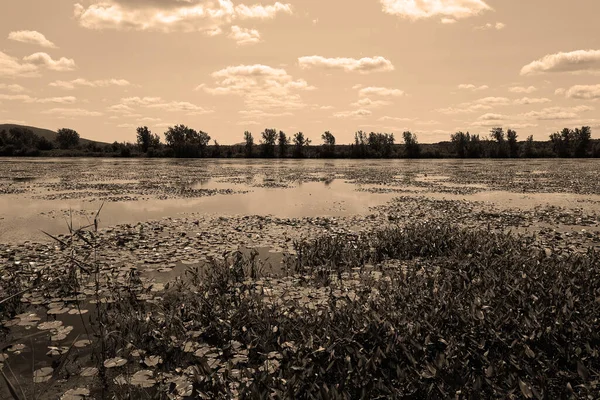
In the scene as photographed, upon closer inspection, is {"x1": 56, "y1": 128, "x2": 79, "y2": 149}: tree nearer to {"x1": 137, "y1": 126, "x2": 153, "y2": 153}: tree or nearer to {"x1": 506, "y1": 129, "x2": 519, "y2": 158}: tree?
{"x1": 137, "y1": 126, "x2": 153, "y2": 153}: tree

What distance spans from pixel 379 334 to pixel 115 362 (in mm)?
3206

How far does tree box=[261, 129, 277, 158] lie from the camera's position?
11588 centimetres

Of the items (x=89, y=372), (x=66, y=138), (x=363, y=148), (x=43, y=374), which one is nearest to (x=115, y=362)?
(x=89, y=372)

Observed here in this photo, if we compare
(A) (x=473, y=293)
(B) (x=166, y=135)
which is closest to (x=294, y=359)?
(A) (x=473, y=293)

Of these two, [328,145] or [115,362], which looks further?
[328,145]

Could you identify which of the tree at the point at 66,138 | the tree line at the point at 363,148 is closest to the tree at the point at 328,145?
the tree line at the point at 363,148

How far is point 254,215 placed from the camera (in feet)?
50.6

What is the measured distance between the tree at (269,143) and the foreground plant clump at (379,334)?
10914 centimetres

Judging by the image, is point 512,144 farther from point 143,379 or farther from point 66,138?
point 66,138

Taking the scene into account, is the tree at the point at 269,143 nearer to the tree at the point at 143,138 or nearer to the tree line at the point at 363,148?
the tree line at the point at 363,148

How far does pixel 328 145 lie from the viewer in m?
117

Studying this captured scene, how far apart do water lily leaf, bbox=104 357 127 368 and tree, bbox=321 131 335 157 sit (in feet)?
364

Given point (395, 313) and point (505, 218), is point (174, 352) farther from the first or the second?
point (505, 218)

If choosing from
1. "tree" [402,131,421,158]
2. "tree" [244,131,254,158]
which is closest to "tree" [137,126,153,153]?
"tree" [244,131,254,158]
